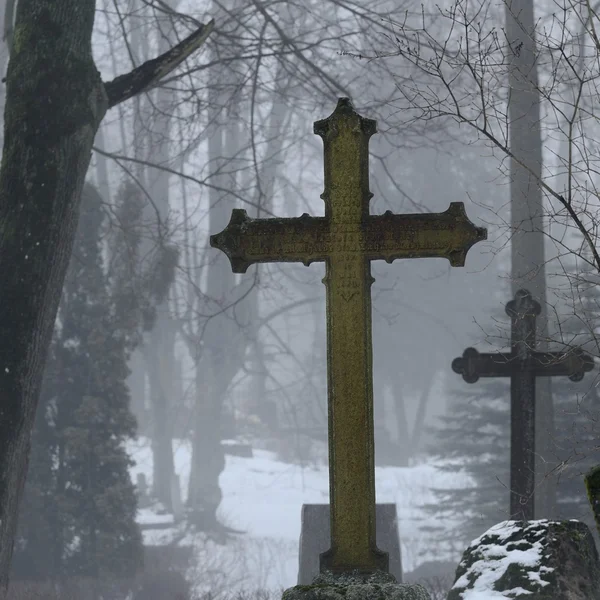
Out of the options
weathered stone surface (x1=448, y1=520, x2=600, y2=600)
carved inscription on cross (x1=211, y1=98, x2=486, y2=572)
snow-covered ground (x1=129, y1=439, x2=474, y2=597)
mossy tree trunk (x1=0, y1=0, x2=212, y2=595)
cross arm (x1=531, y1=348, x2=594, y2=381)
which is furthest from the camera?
Result: snow-covered ground (x1=129, y1=439, x2=474, y2=597)

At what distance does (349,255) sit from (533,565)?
5.55ft

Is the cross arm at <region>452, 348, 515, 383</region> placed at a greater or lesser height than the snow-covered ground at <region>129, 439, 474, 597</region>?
greater

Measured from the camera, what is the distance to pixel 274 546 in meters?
20.3

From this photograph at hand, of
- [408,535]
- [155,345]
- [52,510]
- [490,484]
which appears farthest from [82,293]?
[408,535]

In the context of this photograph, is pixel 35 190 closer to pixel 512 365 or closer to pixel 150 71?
pixel 150 71

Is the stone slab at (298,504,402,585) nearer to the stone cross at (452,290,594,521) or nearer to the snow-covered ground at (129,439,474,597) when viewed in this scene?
the stone cross at (452,290,594,521)

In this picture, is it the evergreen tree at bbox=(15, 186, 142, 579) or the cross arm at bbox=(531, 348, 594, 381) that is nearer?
the cross arm at bbox=(531, 348, 594, 381)

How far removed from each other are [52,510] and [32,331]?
794 cm

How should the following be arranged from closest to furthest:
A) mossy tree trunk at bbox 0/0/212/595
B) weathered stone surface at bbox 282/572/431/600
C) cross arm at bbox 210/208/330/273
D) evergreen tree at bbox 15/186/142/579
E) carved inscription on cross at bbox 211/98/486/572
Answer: weathered stone surface at bbox 282/572/431/600 < carved inscription on cross at bbox 211/98/486/572 < cross arm at bbox 210/208/330/273 < mossy tree trunk at bbox 0/0/212/595 < evergreen tree at bbox 15/186/142/579

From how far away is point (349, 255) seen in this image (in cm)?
445

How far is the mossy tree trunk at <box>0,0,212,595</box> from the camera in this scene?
583 centimetres

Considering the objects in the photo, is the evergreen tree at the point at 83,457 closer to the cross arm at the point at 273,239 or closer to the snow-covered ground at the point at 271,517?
the snow-covered ground at the point at 271,517

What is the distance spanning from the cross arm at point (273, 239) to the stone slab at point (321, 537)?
2.98m

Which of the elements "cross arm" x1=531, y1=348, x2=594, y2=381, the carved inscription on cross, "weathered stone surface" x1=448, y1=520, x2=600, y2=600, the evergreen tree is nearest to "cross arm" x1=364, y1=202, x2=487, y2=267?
the carved inscription on cross
